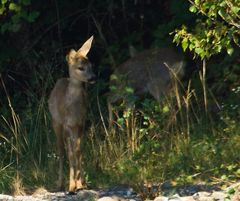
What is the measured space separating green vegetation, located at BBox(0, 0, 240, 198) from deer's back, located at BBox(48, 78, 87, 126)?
481 millimetres

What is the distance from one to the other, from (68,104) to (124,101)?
0.95 m

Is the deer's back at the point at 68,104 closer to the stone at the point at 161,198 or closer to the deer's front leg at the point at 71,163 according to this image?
the deer's front leg at the point at 71,163

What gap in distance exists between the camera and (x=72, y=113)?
8.95 meters

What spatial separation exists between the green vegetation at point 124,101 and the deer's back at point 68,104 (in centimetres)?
48

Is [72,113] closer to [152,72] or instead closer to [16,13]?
[16,13]

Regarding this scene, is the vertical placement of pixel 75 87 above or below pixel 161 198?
above

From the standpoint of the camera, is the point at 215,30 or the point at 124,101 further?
the point at 124,101

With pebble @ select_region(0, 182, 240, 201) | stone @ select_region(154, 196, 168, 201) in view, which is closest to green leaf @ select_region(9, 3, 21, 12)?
pebble @ select_region(0, 182, 240, 201)

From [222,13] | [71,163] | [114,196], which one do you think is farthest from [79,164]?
[222,13]

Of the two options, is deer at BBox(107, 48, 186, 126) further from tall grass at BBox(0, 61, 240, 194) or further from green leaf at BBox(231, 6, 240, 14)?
green leaf at BBox(231, 6, 240, 14)

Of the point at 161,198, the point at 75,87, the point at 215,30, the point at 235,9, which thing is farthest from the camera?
the point at 75,87

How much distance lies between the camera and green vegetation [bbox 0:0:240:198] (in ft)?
28.1

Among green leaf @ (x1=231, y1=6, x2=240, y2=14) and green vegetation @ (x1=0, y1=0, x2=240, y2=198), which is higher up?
green leaf @ (x1=231, y1=6, x2=240, y2=14)

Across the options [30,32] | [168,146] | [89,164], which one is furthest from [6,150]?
[30,32]
